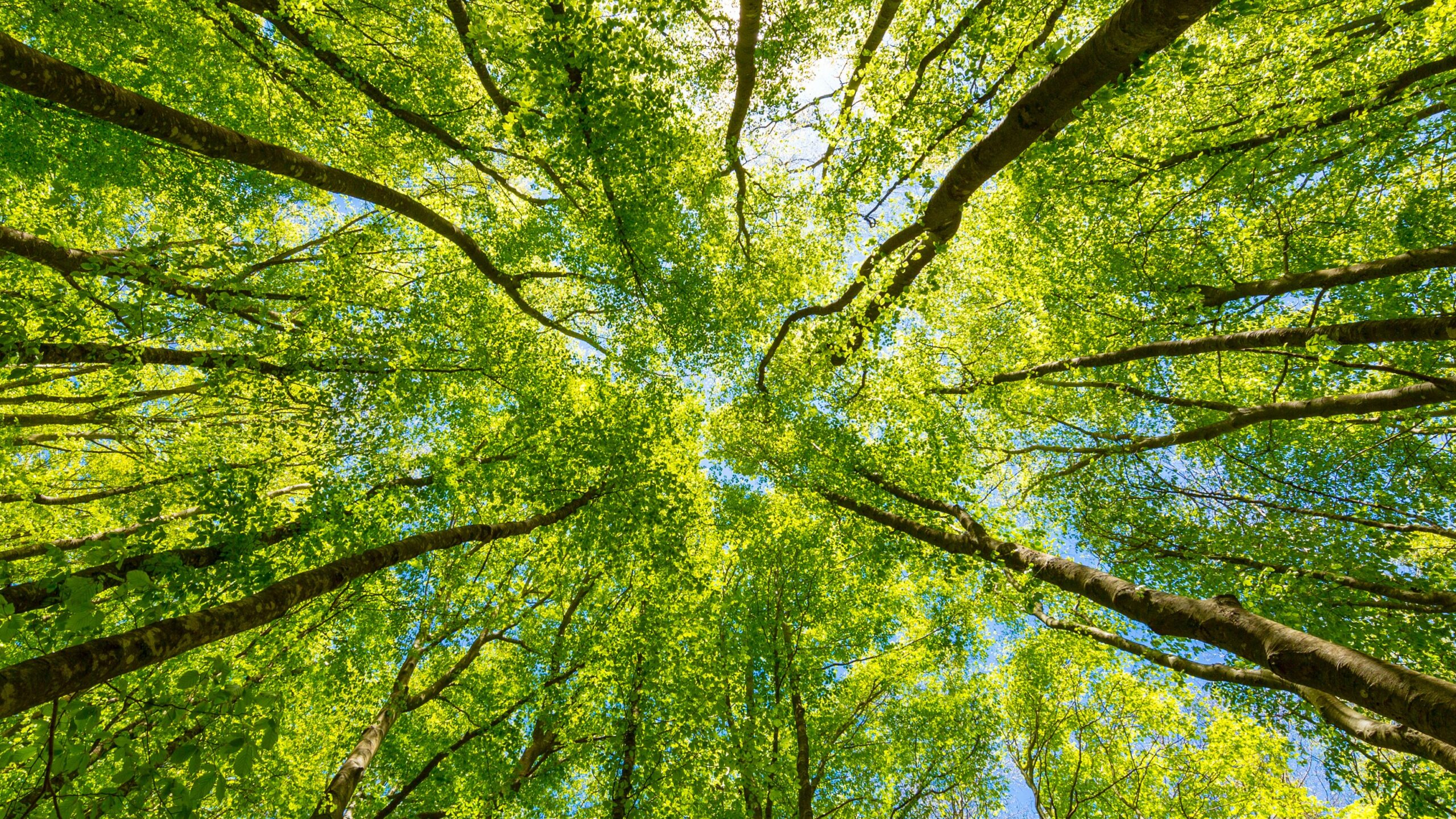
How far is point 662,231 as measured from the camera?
10.2 meters

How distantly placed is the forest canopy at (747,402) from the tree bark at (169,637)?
58 mm

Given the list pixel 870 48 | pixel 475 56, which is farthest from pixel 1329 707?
pixel 475 56

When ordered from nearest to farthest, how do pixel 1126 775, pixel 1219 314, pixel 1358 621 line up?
pixel 1358 621 → pixel 1219 314 → pixel 1126 775

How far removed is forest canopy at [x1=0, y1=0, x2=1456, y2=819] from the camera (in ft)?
22.4

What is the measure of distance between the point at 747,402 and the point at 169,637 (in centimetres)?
1009

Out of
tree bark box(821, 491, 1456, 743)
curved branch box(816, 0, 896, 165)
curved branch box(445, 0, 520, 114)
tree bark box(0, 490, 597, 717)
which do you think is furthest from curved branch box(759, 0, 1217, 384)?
tree bark box(0, 490, 597, 717)

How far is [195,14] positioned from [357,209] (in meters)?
5.54

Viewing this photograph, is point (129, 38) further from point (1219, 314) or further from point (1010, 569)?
point (1219, 314)

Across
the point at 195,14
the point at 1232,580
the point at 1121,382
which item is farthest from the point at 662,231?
the point at 1232,580

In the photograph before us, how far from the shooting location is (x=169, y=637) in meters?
4.45

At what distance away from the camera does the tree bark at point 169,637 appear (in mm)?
3605

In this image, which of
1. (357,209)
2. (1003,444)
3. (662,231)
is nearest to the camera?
(662,231)

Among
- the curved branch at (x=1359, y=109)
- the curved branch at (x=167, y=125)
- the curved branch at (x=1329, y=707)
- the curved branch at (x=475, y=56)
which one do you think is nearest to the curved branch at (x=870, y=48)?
the curved branch at (x=1359, y=109)

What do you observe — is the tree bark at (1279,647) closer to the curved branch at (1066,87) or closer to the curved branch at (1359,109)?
the curved branch at (1066,87)
